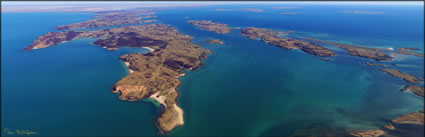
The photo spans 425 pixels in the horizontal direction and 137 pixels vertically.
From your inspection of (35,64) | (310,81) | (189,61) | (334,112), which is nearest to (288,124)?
(334,112)

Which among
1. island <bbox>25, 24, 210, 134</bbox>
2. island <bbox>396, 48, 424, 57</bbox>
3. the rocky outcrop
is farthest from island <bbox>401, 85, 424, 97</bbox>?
the rocky outcrop

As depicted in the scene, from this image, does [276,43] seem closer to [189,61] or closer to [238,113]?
[189,61]

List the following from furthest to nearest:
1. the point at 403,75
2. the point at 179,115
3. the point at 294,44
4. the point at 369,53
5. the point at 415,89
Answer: the point at 294,44 → the point at 369,53 → the point at 403,75 → the point at 415,89 → the point at 179,115

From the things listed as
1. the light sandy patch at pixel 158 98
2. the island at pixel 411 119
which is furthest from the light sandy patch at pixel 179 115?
the island at pixel 411 119

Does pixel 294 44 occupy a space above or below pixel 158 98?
above

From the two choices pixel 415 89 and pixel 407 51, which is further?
pixel 407 51

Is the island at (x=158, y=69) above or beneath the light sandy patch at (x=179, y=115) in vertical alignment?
above

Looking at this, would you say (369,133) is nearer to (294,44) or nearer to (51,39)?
(294,44)

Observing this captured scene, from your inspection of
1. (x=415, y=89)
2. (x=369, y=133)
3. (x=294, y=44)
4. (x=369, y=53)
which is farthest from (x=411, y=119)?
(x=294, y=44)

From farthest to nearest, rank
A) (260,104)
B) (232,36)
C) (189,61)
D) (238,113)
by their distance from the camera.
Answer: (232,36) → (189,61) → (260,104) → (238,113)

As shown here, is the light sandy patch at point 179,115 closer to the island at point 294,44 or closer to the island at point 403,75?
the island at point 403,75

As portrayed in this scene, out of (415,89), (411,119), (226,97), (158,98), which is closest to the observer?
(411,119)
